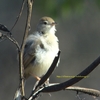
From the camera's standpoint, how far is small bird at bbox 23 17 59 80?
371 centimetres

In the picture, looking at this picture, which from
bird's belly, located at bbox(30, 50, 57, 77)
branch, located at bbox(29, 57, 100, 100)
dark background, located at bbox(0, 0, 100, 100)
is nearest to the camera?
branch, located at bbox(29, 57, 100, 100)

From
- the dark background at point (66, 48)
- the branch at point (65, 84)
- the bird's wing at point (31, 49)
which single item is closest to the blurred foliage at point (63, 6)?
the bird's wing at point (31, 49)

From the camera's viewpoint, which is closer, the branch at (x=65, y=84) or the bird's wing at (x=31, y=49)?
the branch at (x=65, y=84)

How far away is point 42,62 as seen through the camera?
3912 millimetres

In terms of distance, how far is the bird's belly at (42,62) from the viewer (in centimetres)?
369

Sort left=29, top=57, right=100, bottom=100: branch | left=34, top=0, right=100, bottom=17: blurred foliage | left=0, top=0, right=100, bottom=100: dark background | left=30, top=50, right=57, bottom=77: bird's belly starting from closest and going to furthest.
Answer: left=29, top=57, right=100, bottom=100: branch → left=30, top=50, right=57, bottom=77: bird's belly → left=34, top=0, right=100, bottom=17: blurred foliage → left=0, top=0, right=100, bottom=100: dark background

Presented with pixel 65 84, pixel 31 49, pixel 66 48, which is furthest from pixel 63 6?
pixel 66 48

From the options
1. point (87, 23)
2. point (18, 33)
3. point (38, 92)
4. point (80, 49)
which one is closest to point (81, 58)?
point (80, 49)

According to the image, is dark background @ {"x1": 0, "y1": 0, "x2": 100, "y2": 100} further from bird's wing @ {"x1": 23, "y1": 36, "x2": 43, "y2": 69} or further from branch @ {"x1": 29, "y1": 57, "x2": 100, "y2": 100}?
branch @ {"x1": 29, "y1": 57, "x2": 100, "y2": 100}

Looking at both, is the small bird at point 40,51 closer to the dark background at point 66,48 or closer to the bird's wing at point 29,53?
the bird's wing at point 29,53

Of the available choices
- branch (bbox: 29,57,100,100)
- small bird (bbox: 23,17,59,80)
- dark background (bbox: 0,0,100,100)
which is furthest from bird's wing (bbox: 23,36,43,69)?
dark background (bbox: 0,0,100,100)

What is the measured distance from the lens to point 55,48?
371 centimetres

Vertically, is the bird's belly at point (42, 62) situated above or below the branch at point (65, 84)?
below

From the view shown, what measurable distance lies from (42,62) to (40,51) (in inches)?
6.7
